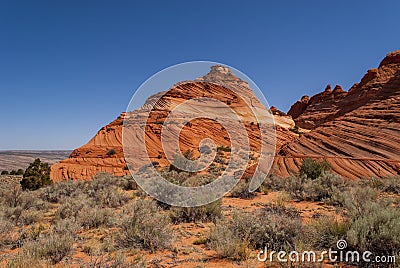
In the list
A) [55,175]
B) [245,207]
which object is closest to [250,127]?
[55,175]

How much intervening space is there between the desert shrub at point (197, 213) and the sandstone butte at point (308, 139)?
9097 millimetres

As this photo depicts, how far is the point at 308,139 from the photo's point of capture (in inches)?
742

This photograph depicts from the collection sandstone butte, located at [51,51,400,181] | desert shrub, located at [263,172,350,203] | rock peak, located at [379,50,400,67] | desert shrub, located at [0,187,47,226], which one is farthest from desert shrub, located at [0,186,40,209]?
rock peak, located at [379,50,400,67]

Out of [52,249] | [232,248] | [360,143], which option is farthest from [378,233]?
[360,143]

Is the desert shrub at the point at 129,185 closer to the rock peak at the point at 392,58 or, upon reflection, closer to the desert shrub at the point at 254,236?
the desert shrub at the point at 254,236

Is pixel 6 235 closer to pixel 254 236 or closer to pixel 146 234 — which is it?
pixel 146 234

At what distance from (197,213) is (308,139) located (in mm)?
14716

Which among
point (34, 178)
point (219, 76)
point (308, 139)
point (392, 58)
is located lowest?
point (34, 178)

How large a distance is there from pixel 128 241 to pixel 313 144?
53.4 feet

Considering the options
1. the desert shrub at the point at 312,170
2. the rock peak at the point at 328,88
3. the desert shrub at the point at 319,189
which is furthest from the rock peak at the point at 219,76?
the desert shrub at the point at 319,189

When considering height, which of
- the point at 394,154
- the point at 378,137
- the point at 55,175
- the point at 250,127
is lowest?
the point at 55,175

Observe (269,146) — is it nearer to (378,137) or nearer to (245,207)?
(378,137)

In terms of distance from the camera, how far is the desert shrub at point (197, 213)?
7.04 m

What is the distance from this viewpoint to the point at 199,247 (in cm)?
516
